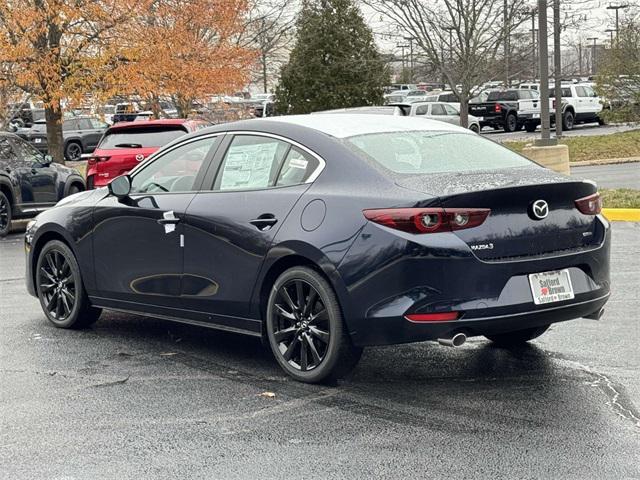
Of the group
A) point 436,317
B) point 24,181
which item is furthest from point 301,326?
point 24,181

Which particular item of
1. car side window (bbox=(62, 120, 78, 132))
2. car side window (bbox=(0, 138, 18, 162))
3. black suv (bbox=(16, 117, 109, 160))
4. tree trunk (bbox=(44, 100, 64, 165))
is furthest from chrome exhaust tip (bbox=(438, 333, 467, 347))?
Answer: car side window (bbox=(62, 120, 78, 132))

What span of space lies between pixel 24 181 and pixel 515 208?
1194 centimetres

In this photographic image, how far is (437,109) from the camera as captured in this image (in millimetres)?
39812

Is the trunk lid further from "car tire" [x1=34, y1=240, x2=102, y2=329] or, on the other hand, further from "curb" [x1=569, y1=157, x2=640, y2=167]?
"curb" [x1=569, y1=157, x2=640, y2=167]

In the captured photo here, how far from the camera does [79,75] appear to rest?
2158cm

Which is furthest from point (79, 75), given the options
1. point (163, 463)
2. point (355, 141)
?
point (163, 463)

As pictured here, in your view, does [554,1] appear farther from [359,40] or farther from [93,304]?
[93,304]

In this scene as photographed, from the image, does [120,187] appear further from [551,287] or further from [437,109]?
[437,109]

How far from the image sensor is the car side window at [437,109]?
39.7 meters

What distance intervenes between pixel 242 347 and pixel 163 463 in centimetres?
260

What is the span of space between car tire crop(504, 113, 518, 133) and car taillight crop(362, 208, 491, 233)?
36.9 meters

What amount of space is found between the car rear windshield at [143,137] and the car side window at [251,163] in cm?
1000

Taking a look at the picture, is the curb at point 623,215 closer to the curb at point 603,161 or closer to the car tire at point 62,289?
the car tire at point 62,289

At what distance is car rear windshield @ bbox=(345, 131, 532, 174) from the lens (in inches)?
249
